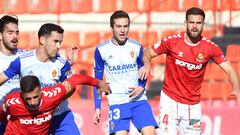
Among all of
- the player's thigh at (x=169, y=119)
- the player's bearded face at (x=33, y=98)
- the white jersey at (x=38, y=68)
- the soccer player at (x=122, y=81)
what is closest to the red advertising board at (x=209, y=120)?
the player's thigh at (x=169, y=119)

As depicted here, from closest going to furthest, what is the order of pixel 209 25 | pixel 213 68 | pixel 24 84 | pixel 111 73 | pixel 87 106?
pixel 24 84
pixel 111 73
pixel 87 106
pixel 213 68
pixel 209 25

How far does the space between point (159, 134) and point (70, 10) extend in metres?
7.84

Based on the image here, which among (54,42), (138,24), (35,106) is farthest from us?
(138,24)

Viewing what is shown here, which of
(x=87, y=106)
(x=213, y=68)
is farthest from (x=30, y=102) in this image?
(x=213, y=68)

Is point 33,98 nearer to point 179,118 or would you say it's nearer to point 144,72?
point 144,72

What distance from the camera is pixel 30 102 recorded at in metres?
8.23

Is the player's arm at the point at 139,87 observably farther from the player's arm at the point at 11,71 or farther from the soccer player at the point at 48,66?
the player's arm at the point at 11,71

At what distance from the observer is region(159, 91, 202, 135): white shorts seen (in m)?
10.2

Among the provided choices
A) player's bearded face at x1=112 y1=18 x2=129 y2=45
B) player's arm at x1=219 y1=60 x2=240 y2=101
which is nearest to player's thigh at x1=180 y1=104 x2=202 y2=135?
player's arm at x1=219 y1=60 x2=240 y2=101

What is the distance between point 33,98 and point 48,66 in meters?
0.90


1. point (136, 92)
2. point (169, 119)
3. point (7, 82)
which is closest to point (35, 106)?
point (7, 82)

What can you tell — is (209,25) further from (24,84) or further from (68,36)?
(24,84)

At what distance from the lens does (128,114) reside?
1011 centimetres

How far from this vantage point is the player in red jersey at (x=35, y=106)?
828 centimetres
